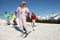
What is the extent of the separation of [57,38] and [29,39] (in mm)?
1805

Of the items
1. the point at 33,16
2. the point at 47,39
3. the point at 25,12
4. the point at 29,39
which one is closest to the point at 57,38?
the point at 47,39

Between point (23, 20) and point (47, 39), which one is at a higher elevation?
point (23, 20)

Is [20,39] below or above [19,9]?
below

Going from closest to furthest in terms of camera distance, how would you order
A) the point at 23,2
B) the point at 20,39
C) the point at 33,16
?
the point at 20,39, the point at 23,2, the point at 33,16

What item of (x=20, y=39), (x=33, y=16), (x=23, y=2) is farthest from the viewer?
(x=33, y=16)

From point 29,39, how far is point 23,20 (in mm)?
1664

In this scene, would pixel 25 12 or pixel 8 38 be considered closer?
pixel 8 38

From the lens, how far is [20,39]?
1337 cm

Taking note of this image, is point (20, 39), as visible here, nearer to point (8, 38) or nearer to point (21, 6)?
point (8, 38)

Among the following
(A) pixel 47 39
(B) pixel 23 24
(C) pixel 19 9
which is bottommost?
(A) pixel 47 39

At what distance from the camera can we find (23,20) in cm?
1455

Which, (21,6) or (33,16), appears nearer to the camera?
(21,6)

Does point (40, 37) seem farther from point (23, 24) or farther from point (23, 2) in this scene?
point (23, 2)

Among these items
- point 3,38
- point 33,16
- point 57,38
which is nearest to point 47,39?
point 57,38
